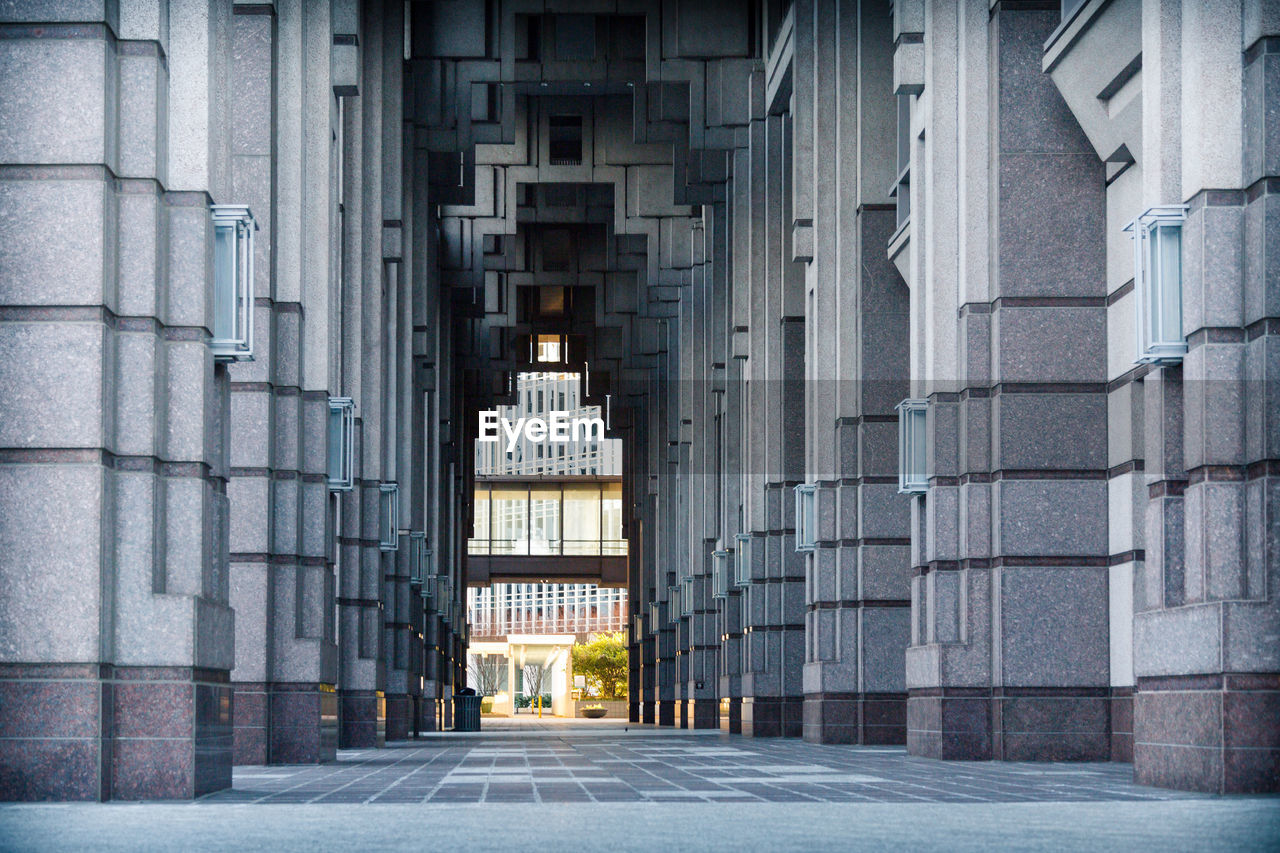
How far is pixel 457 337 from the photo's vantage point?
6034 cm

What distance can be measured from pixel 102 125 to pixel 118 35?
86 cm

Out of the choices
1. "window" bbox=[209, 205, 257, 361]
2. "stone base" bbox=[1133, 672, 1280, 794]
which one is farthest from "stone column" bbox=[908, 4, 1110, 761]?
"window" bbox=[209, 205, 257, 361]

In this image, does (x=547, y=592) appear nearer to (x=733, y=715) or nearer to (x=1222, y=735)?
(x=733, y=715)

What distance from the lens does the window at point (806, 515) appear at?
93.5 feet

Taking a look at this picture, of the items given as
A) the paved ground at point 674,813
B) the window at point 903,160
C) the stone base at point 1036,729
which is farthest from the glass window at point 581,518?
the paved ground at point 674,813

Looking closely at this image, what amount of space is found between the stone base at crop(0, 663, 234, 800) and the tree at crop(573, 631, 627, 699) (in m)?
90.6

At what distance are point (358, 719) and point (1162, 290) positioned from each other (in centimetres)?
1569

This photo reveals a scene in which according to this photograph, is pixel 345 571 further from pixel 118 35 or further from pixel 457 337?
pixel 457 337

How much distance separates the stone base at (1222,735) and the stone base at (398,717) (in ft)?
74.6

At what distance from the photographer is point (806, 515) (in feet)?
93.8

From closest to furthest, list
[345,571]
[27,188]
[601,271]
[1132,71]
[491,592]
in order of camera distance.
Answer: [27,188], [1132,71], [345,571], [601,271], [491,592]

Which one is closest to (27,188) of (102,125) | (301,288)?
(102,125)

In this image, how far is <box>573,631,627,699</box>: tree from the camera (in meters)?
103

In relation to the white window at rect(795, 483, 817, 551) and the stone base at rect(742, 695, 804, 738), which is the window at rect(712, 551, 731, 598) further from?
the white window at rect(795, 483, 817, 551)
